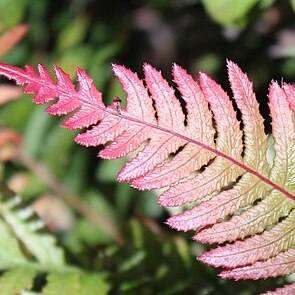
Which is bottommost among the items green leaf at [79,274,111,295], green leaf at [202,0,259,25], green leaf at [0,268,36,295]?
green leaf at [79,274,111,295]

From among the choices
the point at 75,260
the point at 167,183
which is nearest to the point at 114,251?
the point at 75,260

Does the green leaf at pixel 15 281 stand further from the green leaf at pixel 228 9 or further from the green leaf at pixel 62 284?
the green leaf at pixel 228 9

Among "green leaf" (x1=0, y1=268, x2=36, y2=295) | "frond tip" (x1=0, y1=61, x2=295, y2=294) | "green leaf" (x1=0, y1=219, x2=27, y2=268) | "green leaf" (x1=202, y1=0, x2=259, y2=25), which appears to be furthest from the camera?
"green leaf" (x1=202, y1=0, x2=259, y2=25)

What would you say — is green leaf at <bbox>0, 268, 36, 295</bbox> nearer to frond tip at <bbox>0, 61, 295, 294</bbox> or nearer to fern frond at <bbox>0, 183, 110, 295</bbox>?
fern frond at <bbox>0, 183, 110, 295</bbox>

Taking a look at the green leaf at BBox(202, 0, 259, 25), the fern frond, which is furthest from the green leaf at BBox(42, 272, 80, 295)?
the green leaf at BBox(202, 0, 259, 25)

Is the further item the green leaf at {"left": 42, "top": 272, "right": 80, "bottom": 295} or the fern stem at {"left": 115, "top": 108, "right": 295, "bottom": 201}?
the green leaf at {"left": 42, "top": 272, "right": 80, "bottom": 295}

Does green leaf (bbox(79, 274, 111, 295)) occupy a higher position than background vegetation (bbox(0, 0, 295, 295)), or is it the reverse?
background vegetation (bbox(0, 0, 295, 295))
